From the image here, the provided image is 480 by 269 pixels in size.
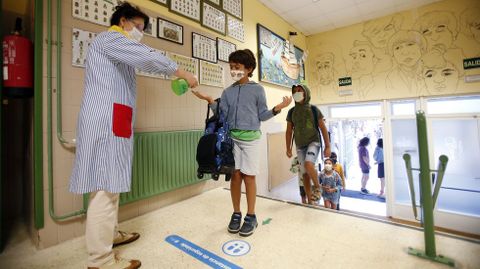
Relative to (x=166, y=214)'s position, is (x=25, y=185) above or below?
above

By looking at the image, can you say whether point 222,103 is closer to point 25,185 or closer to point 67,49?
point 67,49

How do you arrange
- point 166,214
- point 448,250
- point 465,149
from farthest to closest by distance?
1. point 465,149
2. point 166,214
3. point 448,250

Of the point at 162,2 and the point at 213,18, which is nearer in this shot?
the point at 162,2

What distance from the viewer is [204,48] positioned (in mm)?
2602

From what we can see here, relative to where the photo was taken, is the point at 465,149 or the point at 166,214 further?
the point at 465,149

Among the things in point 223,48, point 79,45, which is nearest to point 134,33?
point 79,45

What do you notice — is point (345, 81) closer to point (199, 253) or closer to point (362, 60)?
point (362, 60)

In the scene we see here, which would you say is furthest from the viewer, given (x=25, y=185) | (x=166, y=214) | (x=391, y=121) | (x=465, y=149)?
(x=391, y=121)

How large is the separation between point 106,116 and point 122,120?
0.24 ft

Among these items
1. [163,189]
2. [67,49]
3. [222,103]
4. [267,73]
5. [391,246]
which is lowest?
[391,246]

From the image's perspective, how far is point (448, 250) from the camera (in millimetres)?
1296

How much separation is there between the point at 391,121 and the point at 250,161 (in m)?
4.63

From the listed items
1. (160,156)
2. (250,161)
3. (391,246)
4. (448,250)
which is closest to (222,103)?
(250,161)

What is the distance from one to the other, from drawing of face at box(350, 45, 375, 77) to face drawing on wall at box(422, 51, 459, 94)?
35.1 inches
